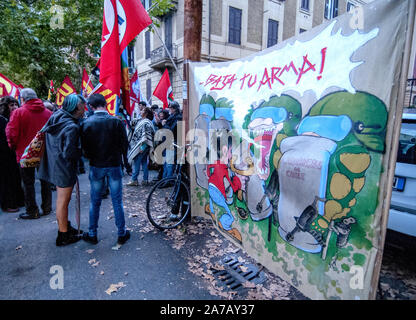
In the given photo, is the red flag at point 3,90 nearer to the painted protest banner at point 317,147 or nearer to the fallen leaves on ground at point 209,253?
the fallen leaves on ground at point 209,253

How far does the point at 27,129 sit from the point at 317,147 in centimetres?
472

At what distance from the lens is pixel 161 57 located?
1867 centimetres

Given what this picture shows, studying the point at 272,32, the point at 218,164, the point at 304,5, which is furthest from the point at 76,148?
the point at 304,5

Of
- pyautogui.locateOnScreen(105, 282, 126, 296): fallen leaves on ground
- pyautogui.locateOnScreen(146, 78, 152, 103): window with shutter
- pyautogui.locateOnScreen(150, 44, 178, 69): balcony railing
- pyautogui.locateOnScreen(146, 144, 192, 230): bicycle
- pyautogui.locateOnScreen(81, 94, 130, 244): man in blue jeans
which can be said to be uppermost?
pyautogui.locateOnScreen(150, 44, 178, 69): balcony railing

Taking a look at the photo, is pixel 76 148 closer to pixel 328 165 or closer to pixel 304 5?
pixel 328 165

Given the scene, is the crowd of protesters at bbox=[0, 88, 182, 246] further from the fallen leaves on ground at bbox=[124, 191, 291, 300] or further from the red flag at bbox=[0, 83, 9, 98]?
the red flag at bbox=[0, 83, 9, 98]

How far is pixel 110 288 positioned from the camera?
272 cm

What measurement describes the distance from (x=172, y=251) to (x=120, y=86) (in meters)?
2.54

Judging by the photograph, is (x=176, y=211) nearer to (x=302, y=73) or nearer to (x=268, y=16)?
(x=302, y=73)

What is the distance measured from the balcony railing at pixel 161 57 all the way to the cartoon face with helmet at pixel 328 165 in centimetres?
1756

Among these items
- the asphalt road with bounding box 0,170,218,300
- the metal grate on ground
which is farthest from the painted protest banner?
the asphalt road with bounding box 0,170,218,300

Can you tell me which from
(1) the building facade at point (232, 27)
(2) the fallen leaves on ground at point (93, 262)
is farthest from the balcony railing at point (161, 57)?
(2) the fallen leaves on ground at point (93, 262)

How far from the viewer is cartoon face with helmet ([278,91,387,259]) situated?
1.93 metres
